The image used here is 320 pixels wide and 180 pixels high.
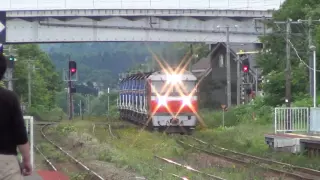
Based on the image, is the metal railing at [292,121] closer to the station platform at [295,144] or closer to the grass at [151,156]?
the station platform at [295,144]

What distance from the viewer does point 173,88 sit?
34.8 m

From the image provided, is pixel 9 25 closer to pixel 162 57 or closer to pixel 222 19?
pixel 162 57

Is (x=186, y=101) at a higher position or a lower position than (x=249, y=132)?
higher

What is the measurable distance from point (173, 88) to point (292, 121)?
784 centimetres

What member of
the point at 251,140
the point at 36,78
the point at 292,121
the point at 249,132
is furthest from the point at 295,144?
the point at 36,78

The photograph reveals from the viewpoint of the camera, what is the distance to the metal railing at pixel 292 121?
28.0 metres

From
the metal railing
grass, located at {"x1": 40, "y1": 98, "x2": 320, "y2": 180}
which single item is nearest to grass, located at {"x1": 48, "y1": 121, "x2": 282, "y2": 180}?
grass, located at {"x1": 40, "y1": 98, "x2": 320, "y2": 180}

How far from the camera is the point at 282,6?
43.6 meters

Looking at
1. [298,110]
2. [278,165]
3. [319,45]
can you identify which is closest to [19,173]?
[278,165]

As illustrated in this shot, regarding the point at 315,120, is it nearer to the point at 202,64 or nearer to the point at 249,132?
Answer: the point at 249,132

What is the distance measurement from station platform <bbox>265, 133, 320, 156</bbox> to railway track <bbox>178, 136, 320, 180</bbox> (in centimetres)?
114

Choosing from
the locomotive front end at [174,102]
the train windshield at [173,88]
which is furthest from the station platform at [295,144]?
the train windshield at [173,88]

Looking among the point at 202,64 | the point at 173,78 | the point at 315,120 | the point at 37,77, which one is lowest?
the point at 315,120

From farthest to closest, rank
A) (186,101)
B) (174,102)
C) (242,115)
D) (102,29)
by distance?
1. (242,115)
2. (102,29)
3. (186,101)
4. (174,102)
